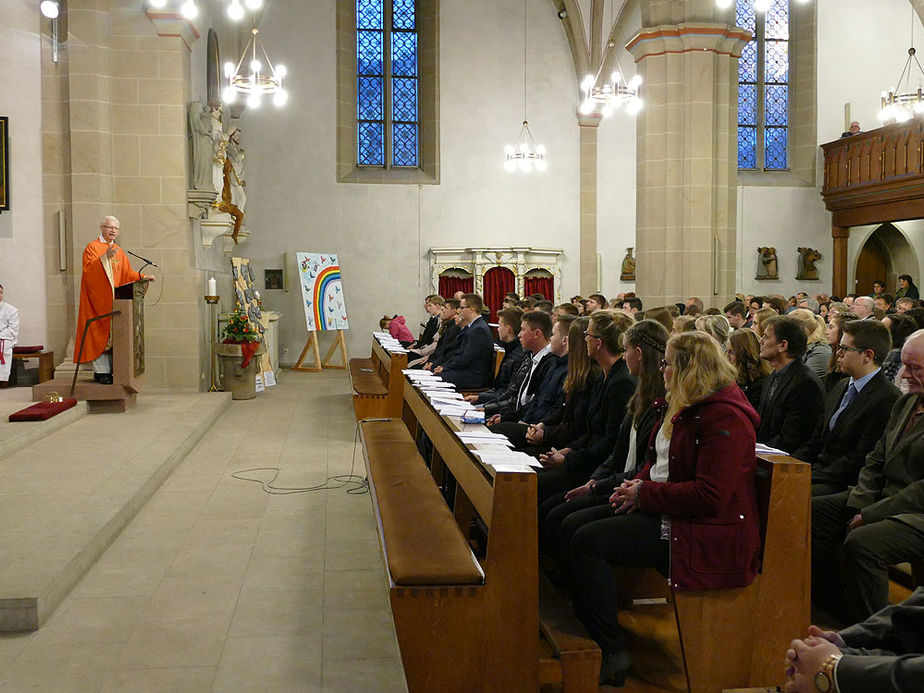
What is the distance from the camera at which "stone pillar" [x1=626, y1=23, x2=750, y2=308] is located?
431 inches

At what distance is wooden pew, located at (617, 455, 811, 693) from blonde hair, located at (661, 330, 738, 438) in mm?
377

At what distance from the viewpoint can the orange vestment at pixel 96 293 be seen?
28.4 ft

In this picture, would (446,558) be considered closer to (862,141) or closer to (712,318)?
(712,318)

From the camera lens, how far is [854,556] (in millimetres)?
3605

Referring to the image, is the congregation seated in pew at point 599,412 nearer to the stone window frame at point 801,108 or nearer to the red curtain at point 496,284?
the red curtain at point 496,284

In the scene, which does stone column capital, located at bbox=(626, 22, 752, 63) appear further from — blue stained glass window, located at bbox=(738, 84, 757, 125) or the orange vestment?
blue stained glass window, located at bbox=(738, 84, 757, 125)

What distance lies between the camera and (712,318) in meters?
5.91

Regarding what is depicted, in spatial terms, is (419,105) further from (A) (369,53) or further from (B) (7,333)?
(B) (7,333)

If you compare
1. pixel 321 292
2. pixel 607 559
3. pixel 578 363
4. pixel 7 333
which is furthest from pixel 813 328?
pixel 321 292

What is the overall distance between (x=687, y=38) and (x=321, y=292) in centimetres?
721

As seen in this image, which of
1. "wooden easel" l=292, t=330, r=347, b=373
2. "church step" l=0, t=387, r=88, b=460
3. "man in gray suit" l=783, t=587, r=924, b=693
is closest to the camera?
"man in gray suit" l=783, t=587, r=924, b=693

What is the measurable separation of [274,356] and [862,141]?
36.1 ft

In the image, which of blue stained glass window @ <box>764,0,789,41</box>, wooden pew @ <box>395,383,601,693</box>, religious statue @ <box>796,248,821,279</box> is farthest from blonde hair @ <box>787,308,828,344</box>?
blue stained glass window @ <box>764,0,789,41</box>

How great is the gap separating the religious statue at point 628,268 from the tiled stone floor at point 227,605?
11.2 meters
